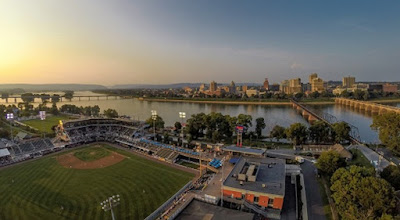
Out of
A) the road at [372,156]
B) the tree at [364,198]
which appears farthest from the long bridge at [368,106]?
the tree at [364,198]

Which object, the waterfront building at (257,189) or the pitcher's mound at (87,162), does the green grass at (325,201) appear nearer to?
the waterfront building at (257,189)

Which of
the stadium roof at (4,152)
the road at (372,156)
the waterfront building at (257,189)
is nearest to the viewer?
the waterfront building at (257,189)

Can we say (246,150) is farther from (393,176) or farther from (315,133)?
(315,133)

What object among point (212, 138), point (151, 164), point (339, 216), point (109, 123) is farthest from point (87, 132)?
point (339, 216)

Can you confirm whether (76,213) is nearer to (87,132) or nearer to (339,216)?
(339,216)

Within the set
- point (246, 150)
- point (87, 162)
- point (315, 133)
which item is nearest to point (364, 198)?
point (246, 150)
